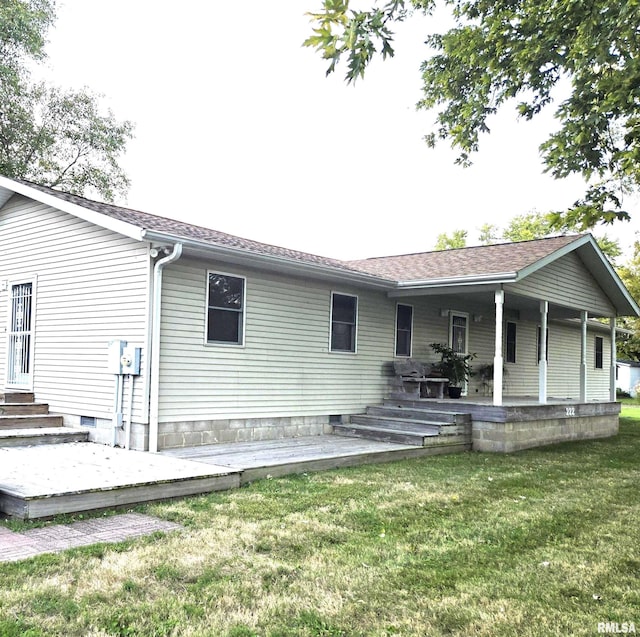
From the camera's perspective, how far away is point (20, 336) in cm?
1041

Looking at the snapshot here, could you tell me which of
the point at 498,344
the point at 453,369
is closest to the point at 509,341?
the point at 453,369

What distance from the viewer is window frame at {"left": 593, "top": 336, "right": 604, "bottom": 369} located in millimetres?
21344

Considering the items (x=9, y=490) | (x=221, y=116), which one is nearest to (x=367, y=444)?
(x=9, y=490)

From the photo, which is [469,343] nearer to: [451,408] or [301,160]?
[451,408]

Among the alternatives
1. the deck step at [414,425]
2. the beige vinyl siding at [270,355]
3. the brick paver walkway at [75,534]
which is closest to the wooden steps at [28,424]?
the beige vinyl siding at [270,355]

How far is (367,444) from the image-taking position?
9.48m

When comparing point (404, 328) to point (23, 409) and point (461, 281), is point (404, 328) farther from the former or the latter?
point (23, 409)

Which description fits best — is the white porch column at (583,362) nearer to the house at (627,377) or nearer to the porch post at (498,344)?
the porch post at (498,344)

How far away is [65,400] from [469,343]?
862 cm

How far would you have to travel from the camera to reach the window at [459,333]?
13.5 metres

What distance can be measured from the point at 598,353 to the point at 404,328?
40.5 ft

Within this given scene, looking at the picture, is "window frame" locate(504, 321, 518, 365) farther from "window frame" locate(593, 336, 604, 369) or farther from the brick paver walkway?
the brick paver walkway

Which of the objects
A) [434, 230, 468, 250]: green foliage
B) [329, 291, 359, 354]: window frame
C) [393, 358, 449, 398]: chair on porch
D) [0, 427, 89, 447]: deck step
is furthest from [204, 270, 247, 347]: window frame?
[434, 230, 468, 250]: green foliage

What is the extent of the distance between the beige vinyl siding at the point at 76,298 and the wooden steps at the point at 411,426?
3.95m
